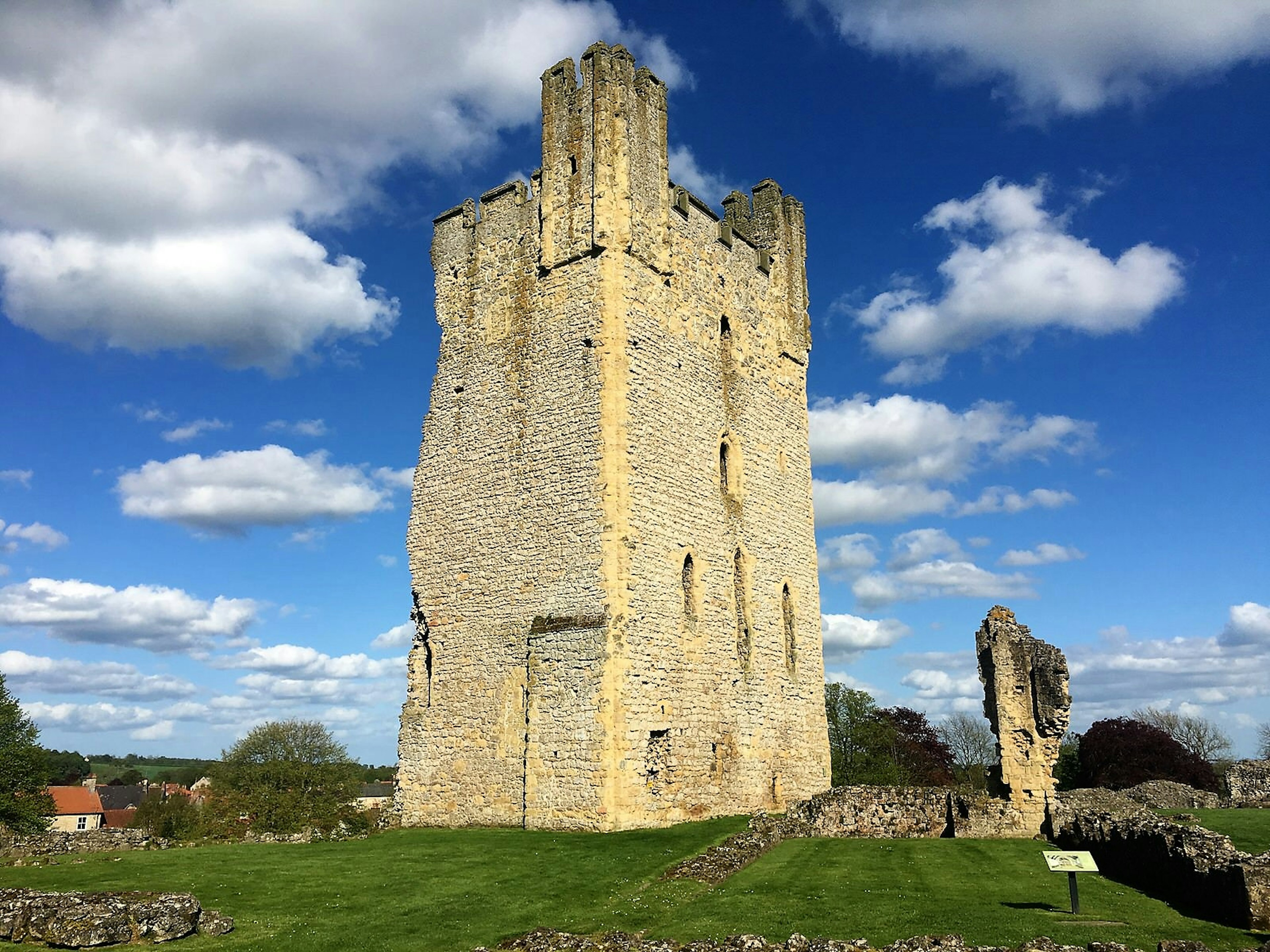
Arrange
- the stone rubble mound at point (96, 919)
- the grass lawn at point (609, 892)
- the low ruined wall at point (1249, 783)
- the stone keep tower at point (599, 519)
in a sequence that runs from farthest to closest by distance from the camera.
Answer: the low ruined wall at point (1249, 783), the stone keep tower at point (599, 519), the grass lawn at point (609, 892), the stone rubble mound at point (96, 919)

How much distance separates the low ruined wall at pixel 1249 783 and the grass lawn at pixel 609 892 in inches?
518

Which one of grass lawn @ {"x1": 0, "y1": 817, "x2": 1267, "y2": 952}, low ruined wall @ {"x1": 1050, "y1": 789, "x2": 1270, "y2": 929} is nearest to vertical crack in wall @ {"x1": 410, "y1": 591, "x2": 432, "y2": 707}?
grass lawn @ {"x1": 0, "y1": 817, "x2": 1267, "y2": 952}

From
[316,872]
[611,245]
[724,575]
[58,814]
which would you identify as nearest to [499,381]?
[611,245]

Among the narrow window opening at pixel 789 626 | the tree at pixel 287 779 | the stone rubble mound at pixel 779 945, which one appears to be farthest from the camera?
the tree at pixel 287 779

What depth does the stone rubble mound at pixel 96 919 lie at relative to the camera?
30.6 feet

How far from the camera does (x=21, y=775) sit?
34.2 metres

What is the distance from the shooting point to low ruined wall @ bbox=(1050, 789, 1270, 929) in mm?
9969

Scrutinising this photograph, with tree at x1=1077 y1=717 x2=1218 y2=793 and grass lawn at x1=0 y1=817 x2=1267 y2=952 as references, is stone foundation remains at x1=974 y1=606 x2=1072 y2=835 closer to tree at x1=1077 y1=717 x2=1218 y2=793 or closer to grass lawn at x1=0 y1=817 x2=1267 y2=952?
grass lawn at x1=0 y1=817 x2=1267 y2=952

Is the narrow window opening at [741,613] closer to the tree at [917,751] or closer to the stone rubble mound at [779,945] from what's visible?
the stone rubble mound at [779,945]

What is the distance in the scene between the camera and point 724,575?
21281 millimetres

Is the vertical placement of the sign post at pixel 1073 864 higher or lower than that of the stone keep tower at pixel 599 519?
lower

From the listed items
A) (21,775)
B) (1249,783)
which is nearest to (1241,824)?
(1249,783)

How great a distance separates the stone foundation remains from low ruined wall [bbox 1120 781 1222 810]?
9.88 m

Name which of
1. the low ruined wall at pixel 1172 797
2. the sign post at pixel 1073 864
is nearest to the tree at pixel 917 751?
the low ruined wall at pixel 1172 797
